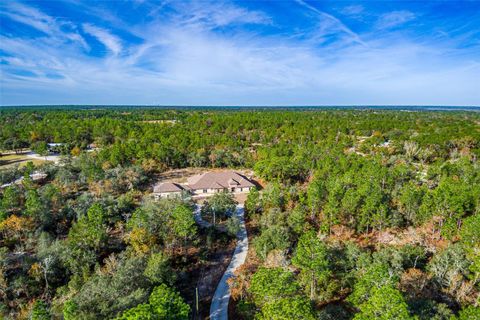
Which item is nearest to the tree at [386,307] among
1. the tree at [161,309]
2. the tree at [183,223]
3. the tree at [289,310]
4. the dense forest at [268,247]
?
the dense forest at [268,247]

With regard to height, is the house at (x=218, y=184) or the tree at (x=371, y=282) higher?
the tree at (x=371, y=282)

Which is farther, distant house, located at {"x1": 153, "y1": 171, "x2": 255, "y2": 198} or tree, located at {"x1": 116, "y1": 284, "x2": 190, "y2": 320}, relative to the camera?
distant house, located at {"x1": 153, "y1": 171, "x2": 255, "y2": 198}

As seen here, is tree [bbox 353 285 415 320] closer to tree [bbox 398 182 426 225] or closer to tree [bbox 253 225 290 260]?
tree [bbox 253 225 290 260]

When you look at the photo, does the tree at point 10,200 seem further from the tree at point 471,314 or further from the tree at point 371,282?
the tree at point 471,314

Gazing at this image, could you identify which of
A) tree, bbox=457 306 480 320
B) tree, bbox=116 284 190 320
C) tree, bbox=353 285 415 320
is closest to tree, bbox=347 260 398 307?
tree, bbox=353 285 415 320

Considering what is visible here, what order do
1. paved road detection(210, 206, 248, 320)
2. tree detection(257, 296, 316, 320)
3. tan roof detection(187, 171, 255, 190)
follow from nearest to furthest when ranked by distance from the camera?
tree detection(257, 296, 316, 320), paved road detection(210, 206, 248, 320), tan roof detection(187, 171, 255, 190)

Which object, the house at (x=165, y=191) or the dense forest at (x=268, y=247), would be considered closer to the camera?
the dense forest at (x=268, y=247)
